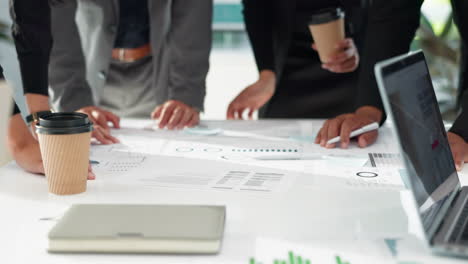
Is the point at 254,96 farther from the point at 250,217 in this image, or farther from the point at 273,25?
the point at 250,217

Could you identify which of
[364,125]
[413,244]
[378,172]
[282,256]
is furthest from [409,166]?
[364,125]

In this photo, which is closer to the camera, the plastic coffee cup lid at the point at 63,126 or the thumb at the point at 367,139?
the plastic coffee cup lid at the point at 63,126

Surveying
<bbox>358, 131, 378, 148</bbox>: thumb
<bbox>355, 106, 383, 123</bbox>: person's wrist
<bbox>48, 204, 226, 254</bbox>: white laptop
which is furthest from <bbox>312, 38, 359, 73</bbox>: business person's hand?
<bbox>48, 204, 226, 254</bbox>: white laptop

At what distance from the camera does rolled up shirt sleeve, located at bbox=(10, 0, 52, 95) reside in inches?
62.1

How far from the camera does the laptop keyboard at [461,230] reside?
79cm

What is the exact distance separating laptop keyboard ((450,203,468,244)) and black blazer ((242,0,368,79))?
1339 mm

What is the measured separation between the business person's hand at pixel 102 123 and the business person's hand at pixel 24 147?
0.17 metres

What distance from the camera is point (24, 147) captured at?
1315mm

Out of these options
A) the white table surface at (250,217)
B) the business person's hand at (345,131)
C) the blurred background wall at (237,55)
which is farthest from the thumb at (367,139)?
the blurred background wall at (237,55)

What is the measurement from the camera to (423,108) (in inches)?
39.2

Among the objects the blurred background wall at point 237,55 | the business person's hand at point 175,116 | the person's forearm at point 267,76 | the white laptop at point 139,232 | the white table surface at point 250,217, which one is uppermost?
the white laptop at point 139,232

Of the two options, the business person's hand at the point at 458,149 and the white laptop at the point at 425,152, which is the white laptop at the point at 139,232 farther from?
the business person's hand at the point at 458,149

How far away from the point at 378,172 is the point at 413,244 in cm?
41

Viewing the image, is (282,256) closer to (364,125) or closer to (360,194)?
(360,194)
